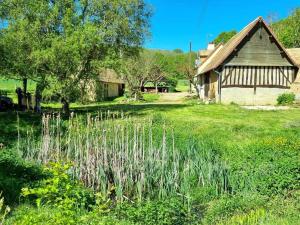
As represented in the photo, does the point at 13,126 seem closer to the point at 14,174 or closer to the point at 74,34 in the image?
the point at 74,34

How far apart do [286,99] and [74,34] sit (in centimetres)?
1952

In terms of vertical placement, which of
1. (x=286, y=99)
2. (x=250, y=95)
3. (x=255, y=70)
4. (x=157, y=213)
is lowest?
(x=157, y=213)

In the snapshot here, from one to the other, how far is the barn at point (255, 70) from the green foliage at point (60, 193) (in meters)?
26.0

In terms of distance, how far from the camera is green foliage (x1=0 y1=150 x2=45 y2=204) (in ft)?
27.8

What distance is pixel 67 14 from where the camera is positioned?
21.2 meters

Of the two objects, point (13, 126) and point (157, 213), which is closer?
point (157, 213)

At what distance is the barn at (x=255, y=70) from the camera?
33.1m

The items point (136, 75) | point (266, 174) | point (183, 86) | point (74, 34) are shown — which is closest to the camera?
point (266, 174)

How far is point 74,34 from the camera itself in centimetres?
2056

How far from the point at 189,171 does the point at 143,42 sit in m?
15.3

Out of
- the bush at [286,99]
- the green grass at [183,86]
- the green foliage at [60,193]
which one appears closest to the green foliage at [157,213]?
the green foliage at [60,193]

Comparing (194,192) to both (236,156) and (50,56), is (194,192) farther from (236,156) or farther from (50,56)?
(50,56)

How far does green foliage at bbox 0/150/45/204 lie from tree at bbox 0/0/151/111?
29.1 feet

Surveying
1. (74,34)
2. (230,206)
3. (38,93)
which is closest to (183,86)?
(38,93)
